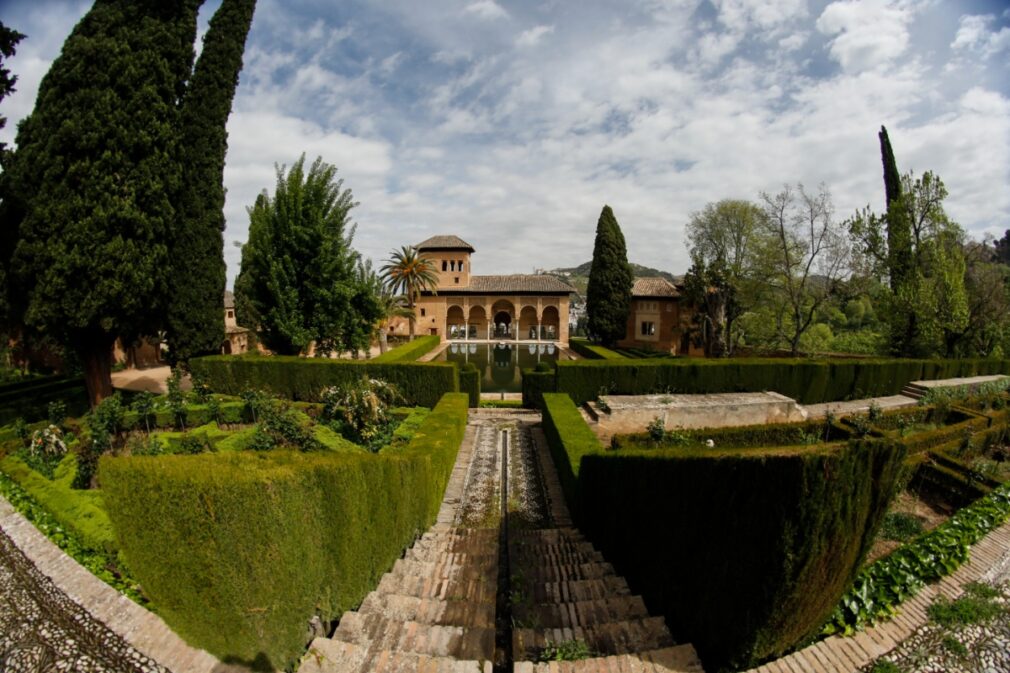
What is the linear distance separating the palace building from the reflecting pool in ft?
7.93

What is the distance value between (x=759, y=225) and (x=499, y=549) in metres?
29.4

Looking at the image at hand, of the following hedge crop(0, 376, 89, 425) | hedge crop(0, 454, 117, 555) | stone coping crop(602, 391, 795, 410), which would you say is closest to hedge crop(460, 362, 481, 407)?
stone coping crop(602, 391, 795, 410)

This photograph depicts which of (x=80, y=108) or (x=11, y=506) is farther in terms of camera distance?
(x=80, y=108)

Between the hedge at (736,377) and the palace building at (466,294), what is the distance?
22324 mm

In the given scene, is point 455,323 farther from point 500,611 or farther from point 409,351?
→ point 500,611

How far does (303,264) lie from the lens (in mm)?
14938

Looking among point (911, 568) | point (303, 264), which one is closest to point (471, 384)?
point (303, 264)

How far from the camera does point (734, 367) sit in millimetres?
15742

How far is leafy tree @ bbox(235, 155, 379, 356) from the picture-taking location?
572 inches

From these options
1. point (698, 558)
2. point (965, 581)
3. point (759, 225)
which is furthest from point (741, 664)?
point (759, 225)

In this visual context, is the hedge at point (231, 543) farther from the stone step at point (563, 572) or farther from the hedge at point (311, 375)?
the hedge at point (311, 375)

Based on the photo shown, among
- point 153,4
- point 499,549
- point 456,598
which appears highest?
point 153,4

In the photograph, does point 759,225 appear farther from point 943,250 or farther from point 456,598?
point 456,598

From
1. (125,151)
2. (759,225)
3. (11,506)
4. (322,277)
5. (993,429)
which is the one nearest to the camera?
(11,506)
